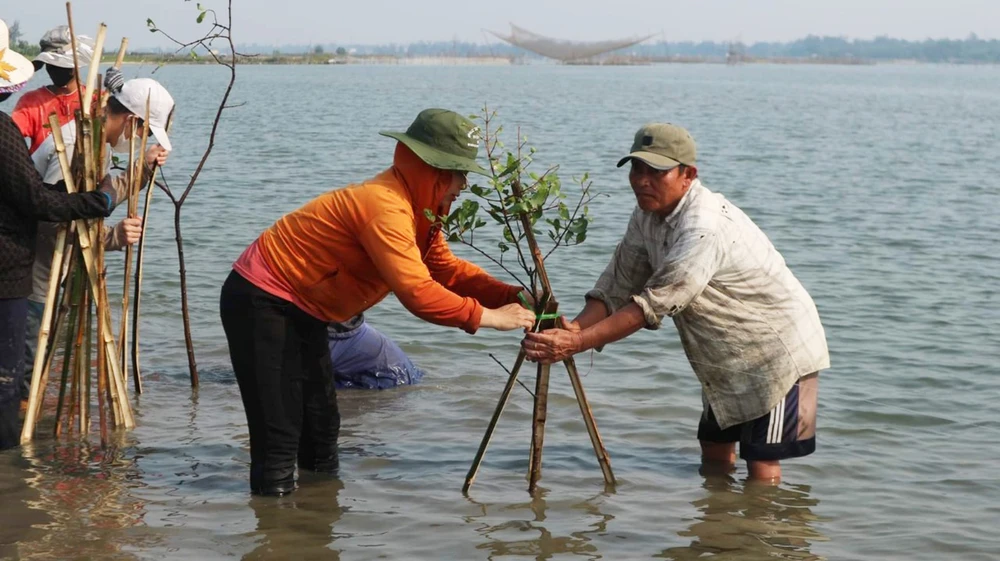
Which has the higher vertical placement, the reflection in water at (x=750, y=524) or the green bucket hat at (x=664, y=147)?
the green bucket hat at (x=664, y=147)

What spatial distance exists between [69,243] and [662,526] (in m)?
3.20

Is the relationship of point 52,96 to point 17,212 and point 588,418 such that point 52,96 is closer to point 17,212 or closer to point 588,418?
point 17,212

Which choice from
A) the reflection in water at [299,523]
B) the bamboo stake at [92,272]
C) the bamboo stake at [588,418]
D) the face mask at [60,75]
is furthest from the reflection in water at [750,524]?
the face mask at [60,75]

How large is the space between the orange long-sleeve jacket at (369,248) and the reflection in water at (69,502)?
52.8 inches

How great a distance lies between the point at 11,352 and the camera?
5.71 m

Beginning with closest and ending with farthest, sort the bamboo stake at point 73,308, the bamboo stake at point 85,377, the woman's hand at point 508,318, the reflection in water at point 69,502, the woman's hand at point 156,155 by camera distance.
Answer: the woman's hand at point 508,318 → the reflection in water at point 69,502 → the bamboo stake at point 73,308 → the bamboo stake at point 85,377 → the woman's hand at point 156,155

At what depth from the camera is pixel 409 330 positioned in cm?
1012

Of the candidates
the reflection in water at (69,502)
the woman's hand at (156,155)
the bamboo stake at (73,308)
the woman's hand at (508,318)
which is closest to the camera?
the woman's hand at (508,318)

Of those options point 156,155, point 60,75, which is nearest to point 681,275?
point 156,155

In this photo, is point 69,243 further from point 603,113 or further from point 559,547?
point 603,113

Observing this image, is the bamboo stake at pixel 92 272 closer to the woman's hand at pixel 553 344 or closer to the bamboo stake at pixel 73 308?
the bamboo stake at pixel 73 308

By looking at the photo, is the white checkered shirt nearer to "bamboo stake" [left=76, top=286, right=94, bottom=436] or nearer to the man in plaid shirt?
the man in plaid shirt

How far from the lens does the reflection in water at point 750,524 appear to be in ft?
18.0

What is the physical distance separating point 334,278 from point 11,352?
1.75 m
